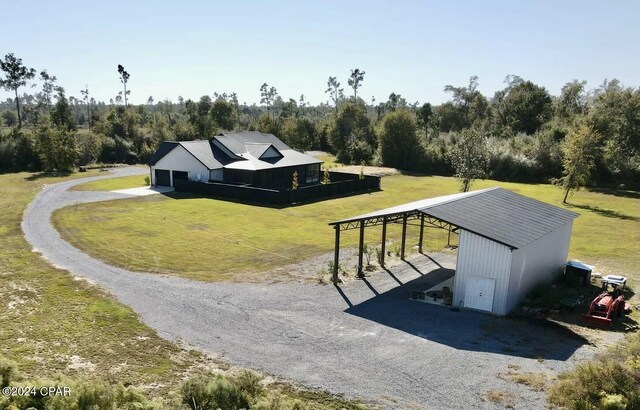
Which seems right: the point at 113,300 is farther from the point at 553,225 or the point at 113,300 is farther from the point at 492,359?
the point at 553,225

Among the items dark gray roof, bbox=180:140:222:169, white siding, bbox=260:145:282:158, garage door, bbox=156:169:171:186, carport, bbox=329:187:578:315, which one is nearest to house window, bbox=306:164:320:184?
white siding, bbox=260:145:282:158

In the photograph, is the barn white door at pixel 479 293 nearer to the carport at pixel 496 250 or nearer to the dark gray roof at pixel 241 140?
the carport at pixel 496 250

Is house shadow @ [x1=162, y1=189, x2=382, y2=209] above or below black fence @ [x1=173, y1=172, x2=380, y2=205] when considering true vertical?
below

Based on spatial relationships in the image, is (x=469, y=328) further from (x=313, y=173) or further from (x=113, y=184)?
(x=113, y=184)

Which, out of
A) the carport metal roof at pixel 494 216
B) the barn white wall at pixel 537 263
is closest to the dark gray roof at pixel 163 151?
the carport metal roof at pixel 494 216

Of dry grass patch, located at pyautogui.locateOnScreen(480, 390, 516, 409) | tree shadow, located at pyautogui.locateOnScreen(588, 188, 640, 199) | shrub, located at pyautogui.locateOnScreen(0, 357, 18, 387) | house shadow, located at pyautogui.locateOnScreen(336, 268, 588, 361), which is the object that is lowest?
house shadow, located at pyautogui.locateOnScreen(336, 268, 588, 361)

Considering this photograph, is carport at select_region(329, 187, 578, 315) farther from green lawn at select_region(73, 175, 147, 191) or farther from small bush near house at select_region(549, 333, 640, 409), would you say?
green lawn at select_region(73, 175, 147, 191)
